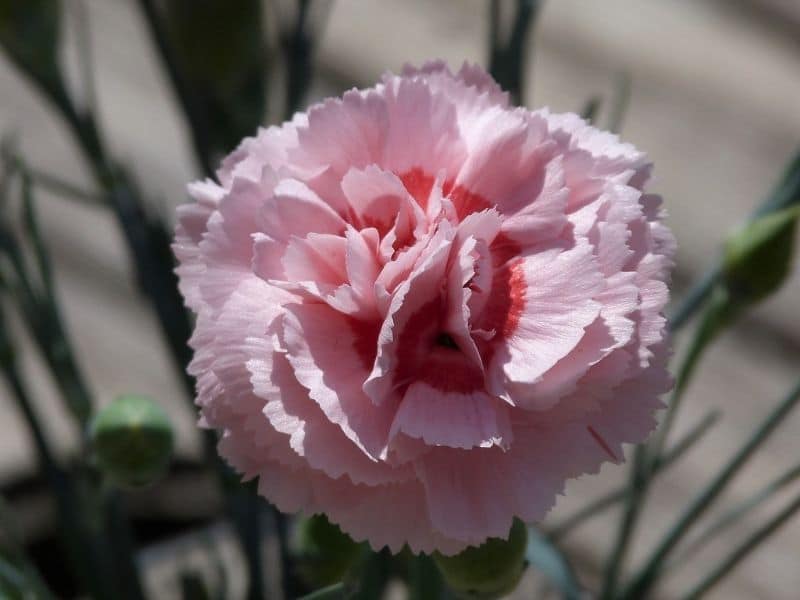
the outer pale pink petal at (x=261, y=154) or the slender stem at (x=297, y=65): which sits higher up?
the outer pale pink petal at (x=261, y=154)

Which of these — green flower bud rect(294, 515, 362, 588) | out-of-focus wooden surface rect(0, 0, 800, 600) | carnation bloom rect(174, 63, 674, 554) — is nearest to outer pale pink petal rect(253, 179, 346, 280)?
carnation bloom rect(174, 63, 674, 554)

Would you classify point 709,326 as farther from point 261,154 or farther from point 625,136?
point 625,136

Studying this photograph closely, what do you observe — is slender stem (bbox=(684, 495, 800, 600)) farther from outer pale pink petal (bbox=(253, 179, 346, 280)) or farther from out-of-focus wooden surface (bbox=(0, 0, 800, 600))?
out-of-focus wooden surface (bbox=(0, 0, 800, 600))

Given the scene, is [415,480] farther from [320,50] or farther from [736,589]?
[320,50]

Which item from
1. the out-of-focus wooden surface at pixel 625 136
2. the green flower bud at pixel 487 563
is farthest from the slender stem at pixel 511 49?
the out-of-focus wooden surface at pixel 625 136

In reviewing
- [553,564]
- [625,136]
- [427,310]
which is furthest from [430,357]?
[625,136]

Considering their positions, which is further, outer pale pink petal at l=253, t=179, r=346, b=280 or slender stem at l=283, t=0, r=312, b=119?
slender stem at l=283, t=0, r=312, b=119

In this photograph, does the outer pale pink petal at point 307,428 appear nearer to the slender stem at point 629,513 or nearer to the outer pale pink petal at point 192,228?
the outer pale pink petal at point 192,228

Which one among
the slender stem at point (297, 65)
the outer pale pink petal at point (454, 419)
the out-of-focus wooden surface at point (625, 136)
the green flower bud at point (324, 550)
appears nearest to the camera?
the outer pale pink petal at point (454, 419)
